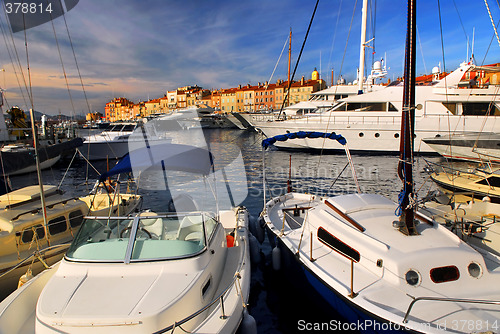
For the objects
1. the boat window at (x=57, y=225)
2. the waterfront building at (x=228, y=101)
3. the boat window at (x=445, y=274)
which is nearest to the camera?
the boat window at (x=445, y=274)

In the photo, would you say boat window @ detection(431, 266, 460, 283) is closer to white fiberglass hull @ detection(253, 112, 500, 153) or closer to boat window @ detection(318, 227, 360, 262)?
boat window @ detection(318, 227, 360, 262)

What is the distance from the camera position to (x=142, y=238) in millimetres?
4879

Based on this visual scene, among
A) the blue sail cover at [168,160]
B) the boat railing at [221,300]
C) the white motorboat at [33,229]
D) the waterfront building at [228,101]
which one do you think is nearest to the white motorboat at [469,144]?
the blue sail cover at [168,160]

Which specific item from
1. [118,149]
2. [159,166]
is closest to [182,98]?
[118,149]

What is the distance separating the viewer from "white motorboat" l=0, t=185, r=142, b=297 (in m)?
6.75

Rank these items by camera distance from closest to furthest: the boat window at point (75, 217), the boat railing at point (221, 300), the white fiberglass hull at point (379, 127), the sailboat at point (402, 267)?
the boat railing at point (221, 300)
the sailboat at point (402, 267)
the boat window at point (75, 217)
the white fiberglass hull at point (379, 127)

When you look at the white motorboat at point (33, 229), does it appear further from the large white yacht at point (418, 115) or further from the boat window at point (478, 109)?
the boat window at point (478, 109)

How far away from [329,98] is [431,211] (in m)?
27.4

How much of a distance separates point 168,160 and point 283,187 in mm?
10237

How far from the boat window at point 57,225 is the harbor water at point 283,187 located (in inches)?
215

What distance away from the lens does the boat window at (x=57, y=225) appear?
26.2 ft

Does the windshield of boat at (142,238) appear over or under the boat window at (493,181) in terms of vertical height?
over

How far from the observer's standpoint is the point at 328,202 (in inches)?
265

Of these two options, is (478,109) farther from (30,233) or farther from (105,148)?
(105,148)
